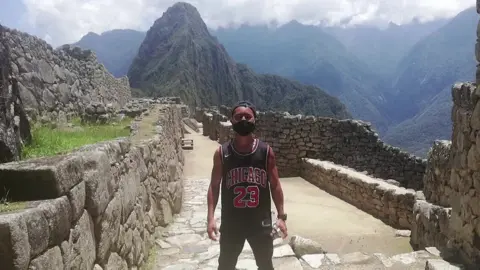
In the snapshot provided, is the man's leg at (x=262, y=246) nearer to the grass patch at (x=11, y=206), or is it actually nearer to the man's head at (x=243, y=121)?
the man's head at (x=243, y=121)

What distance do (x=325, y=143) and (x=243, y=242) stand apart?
1149 centimetres

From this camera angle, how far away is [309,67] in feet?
493

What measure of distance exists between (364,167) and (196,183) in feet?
23.4

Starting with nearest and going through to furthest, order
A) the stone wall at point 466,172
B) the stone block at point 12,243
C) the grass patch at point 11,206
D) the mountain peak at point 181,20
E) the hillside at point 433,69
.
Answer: the stone block at point 12,243
the grass patch at point 11,206
the stone wall at point 466,172
the mountain peak at point 181,20
the hillside at point 433,69

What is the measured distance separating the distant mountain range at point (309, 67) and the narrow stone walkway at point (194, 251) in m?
23.0

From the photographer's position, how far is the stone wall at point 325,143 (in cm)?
1431

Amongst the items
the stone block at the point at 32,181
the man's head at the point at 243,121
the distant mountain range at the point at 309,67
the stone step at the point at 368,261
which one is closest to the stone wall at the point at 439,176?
the stone step at the point at 368,261

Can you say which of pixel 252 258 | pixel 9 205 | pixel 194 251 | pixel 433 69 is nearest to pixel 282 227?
pixel 9 205

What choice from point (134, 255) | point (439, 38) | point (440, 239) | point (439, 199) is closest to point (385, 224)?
point (439, 199)

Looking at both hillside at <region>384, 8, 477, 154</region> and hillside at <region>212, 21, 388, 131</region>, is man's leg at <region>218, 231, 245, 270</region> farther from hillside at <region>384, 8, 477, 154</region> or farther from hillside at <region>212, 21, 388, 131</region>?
hillside at <region>212, 21, 388, 131</region>

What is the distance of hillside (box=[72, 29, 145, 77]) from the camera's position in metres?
131

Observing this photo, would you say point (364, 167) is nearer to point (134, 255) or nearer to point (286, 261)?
point (286, 261)

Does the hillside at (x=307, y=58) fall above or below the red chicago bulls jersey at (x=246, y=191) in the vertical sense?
above

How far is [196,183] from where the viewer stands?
11.3m
